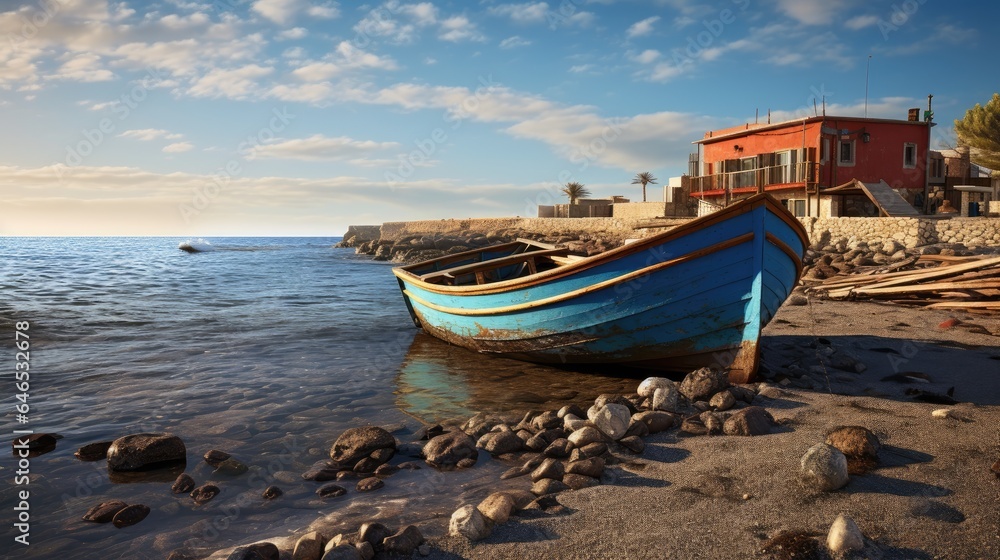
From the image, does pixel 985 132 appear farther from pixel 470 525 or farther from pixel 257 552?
pixel 257 552

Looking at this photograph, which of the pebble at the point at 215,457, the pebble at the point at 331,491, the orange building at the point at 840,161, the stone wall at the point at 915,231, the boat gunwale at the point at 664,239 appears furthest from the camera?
the orange building at the point at 840,161

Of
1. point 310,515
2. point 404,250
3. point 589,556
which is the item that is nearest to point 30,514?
point 310,515

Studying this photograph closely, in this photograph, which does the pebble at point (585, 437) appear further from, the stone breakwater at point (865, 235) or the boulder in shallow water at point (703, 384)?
the stone breakwater at point (865, 235)

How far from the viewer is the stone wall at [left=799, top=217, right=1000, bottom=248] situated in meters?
19.5

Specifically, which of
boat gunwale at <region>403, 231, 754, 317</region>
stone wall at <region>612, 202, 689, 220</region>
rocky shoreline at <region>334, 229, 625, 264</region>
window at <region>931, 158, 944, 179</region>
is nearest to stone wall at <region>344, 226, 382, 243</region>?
rocky shoreline at <region>334, 229, 625, 264</region>

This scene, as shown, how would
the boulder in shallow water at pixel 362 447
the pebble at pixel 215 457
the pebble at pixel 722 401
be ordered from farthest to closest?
the pebble at pixel 722 401
the pebble at pixel 215 457
the boulder in shallow water at pixel 362 447

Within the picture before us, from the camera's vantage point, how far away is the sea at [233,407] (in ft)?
14.8

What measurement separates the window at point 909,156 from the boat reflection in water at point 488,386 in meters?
25.9

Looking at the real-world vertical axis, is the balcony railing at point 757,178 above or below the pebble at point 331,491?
above

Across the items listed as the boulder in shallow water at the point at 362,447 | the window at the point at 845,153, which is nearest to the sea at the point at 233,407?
A: the boulder in shallow water at the point at 362,447

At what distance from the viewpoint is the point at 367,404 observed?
25.6 feet

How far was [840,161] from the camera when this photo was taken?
88.1 ft

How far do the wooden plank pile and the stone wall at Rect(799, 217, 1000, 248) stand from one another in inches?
290

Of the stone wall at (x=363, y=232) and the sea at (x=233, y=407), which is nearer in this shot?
the sea at (x=233, y=407)
